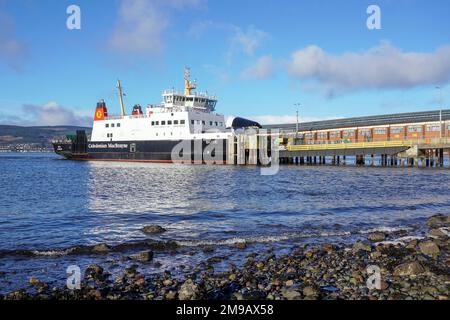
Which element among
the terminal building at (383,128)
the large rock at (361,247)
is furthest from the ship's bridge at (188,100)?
the large rock at (361,247)

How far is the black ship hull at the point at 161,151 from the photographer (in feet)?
164

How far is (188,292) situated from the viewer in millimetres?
6562

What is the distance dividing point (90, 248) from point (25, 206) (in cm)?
955

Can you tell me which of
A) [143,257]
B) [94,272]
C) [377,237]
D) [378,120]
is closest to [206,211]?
[143,257]

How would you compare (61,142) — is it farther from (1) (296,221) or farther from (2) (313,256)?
(2) (313,256)

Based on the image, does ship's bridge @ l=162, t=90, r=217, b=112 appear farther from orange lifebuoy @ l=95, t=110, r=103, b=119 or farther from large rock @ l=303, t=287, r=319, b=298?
large rock @ l=303, t=287, r=319, b=298

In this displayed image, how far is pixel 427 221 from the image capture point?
47.5ft

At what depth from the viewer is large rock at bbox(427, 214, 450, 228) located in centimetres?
1372

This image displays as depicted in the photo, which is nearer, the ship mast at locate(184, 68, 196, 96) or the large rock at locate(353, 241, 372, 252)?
the large rock at locate(353, 241, 372, 252)

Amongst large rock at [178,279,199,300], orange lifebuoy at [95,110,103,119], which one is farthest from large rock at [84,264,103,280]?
orange lifebuoy at [95,110,103,119]

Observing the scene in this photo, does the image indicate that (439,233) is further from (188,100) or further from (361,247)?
(188,100)

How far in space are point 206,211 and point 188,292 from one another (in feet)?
33.6

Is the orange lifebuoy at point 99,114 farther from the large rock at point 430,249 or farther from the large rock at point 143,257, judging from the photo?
the large rock at point 430,249

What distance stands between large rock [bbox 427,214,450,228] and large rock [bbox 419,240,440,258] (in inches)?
176
